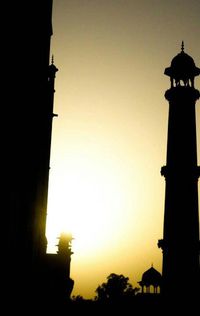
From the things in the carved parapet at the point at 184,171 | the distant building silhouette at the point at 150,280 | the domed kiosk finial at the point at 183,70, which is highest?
the domed kiosk finial at the point at 183,70

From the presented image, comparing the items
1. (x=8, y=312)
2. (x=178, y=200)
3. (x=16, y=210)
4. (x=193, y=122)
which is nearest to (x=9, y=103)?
(x=16, y=210)

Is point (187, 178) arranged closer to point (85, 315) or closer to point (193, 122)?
point (193, 122)

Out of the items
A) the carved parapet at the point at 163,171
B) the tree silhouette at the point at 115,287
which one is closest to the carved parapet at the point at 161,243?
the carved parapet at the point at 163,171

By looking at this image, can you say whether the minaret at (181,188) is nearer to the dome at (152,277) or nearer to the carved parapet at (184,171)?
the carved parapet at (184,171)

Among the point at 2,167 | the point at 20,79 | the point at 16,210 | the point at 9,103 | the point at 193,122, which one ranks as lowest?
the point at 16,210

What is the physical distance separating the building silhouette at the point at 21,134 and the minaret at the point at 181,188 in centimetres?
1777

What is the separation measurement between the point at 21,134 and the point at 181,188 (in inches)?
808

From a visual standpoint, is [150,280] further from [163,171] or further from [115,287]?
[115,287]

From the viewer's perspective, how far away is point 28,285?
9602mm

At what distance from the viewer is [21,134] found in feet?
27.4

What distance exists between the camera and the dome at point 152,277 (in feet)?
118

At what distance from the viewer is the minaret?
26.0 meters

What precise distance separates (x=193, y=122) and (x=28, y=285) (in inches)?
854

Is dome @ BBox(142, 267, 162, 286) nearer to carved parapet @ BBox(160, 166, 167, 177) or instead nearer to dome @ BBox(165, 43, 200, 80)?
carved parapet @ BBox(160, 166, 167, 177)
